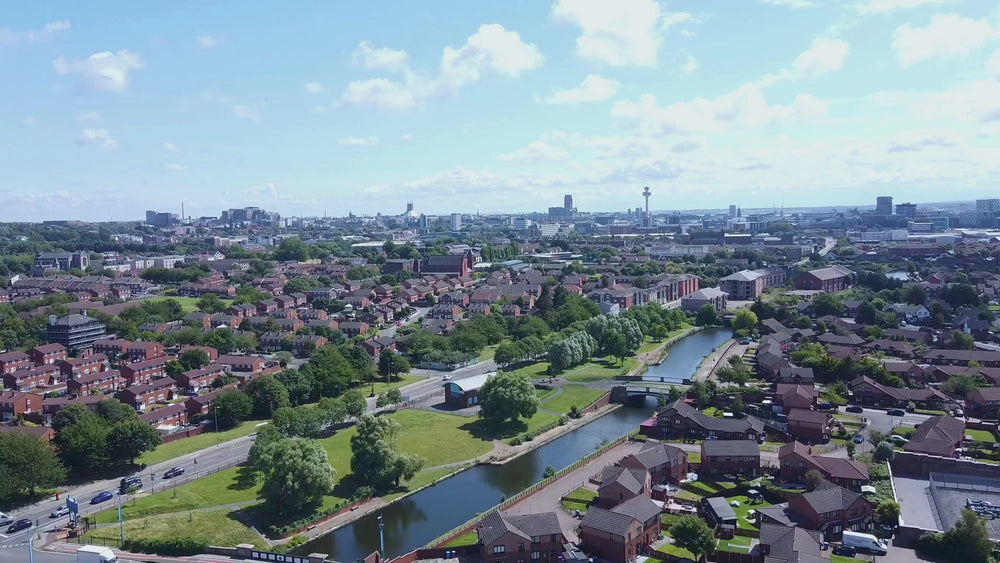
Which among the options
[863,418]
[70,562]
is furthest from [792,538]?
[70,562]

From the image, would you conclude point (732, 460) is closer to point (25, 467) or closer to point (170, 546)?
point (170, 546)

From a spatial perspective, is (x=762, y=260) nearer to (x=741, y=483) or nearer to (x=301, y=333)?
(x=301, y=333)

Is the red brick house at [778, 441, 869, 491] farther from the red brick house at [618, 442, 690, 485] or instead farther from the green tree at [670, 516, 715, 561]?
the green tree at [670, 516, 715, 561]

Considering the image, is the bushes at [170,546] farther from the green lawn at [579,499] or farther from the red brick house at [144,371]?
the red brick house at [144,371]

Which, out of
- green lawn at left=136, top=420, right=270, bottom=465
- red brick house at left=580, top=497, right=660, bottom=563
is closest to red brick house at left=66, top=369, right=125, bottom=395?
green lawn at left=136, top=420, right=270, bottom=465

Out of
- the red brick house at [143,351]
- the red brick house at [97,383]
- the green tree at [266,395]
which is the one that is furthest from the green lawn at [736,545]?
the red brick house at [143,351]

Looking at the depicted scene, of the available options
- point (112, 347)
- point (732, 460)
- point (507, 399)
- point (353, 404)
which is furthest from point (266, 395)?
point (732, 460)
